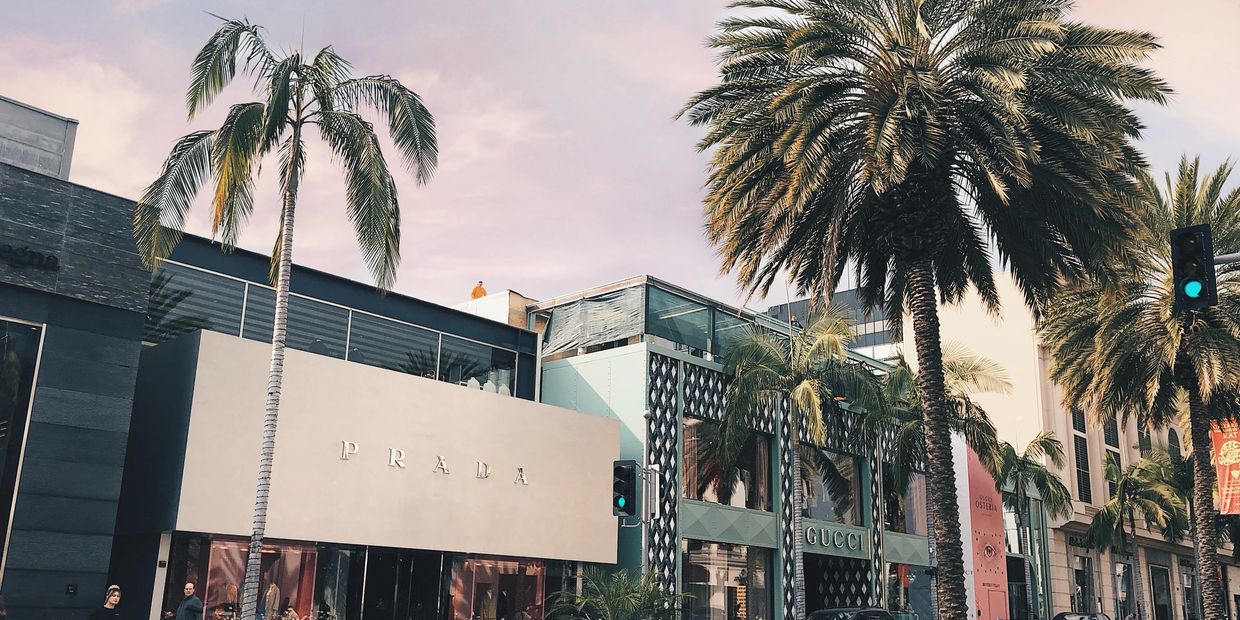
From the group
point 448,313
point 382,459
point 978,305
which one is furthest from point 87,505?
point 978,305

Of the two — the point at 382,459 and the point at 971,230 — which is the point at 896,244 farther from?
the point at 382,459

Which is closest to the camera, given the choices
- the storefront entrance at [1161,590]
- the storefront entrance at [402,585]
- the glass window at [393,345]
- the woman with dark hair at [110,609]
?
the woman with dark hair at [110,609]

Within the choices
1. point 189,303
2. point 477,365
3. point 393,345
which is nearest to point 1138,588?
point 477,365

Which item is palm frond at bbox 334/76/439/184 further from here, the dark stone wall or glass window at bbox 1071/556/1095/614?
glass window at bbox 1071/556/1095/614

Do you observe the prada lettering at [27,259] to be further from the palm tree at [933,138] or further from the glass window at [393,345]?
the palm tree at [933,138]

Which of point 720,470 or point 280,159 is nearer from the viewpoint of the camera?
point 280,159

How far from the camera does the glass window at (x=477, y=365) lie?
3142 cm

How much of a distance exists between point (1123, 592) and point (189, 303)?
181 ft

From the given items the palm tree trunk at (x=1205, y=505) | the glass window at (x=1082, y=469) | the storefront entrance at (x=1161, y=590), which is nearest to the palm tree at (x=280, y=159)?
the palm tree trunk at (x=1205, y=505)

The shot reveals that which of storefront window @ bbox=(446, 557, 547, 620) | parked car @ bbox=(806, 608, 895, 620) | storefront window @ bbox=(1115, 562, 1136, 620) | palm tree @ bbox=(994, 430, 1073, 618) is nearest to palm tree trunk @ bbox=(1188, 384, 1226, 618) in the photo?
parked car @ bbox=(806, 608, 895, 620)

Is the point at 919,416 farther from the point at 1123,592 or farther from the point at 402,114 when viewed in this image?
the point at 1123,592

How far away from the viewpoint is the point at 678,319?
3316 centimetres

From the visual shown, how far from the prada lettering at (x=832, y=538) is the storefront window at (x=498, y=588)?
36.6ft

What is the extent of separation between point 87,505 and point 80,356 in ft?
9.14
